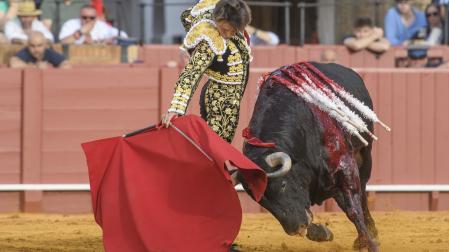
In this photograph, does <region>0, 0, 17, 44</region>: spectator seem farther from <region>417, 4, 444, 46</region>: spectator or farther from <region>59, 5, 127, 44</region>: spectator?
<region>417, 4, 444, 46</region>: spectator

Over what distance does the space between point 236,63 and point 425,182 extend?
3.98m

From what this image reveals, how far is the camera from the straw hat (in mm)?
10555

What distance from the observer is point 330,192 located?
6.51 m

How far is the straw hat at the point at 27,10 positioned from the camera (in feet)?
34.6

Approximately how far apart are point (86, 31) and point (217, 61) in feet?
16.3

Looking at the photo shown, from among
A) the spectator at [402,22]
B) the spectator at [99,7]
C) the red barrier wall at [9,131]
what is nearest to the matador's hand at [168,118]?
the red barrier wall at [9,131]

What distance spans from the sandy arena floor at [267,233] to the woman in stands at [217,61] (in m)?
1.05

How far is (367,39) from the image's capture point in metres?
11.1

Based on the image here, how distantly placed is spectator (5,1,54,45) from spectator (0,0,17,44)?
44mm

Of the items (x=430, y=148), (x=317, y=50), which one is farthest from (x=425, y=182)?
(x=317, y=50)

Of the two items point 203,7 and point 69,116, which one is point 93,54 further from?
point 203,7

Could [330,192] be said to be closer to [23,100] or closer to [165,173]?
[165,173]

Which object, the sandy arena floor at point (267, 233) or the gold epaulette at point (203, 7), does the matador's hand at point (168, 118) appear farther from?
the sandy arena floor at point (267, 233)

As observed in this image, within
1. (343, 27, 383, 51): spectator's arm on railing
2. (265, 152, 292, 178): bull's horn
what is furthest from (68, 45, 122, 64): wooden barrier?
(265, 152, 292, 178): bull's horn
